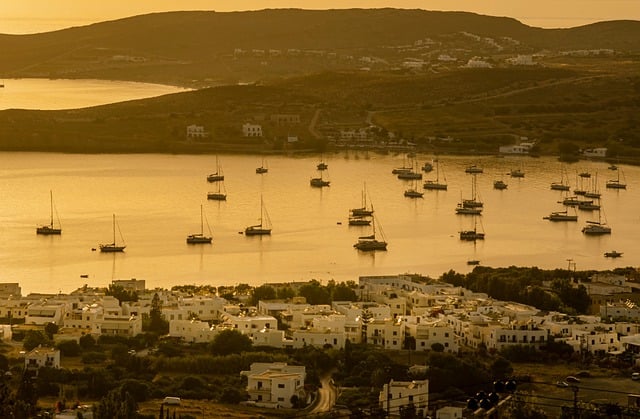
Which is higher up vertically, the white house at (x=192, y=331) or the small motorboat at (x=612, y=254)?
the small motorboat at (x=612, y=254)

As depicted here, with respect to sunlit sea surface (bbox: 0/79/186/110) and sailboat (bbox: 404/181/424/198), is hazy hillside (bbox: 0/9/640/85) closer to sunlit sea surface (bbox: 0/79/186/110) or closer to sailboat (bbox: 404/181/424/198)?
sunlit sea surface (bbox: 0/79/186/110)

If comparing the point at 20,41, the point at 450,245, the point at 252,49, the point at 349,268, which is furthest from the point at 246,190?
the point at 20,41

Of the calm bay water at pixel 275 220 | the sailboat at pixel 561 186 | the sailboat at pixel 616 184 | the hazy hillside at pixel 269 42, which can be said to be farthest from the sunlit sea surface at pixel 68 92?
the sailboat at pixel 616 184

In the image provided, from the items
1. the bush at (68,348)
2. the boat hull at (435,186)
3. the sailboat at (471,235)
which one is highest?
the boat hull at (435,186)

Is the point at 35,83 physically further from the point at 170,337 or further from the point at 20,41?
the point at 170,337

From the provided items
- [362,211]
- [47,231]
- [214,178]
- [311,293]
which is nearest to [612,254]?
[362,211]

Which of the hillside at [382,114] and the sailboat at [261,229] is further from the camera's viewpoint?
the hillside at [382,114]

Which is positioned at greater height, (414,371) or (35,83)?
(35,83)

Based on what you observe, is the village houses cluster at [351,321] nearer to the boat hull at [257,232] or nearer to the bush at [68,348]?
the bush at [68,348]
